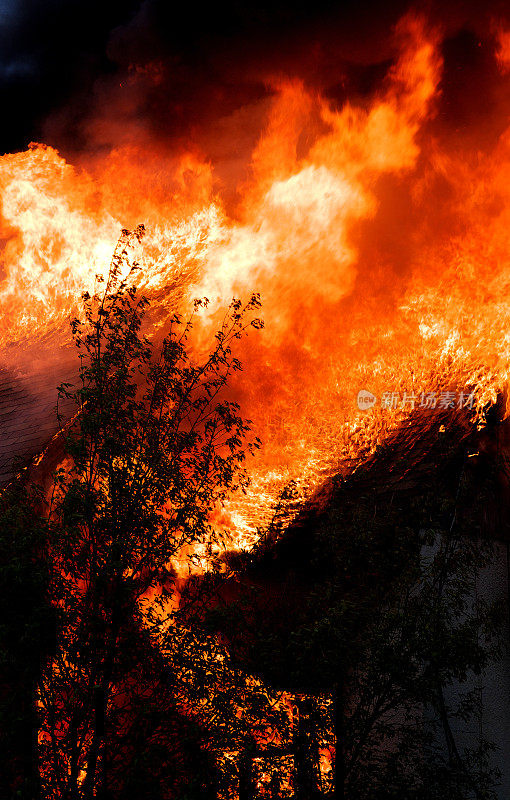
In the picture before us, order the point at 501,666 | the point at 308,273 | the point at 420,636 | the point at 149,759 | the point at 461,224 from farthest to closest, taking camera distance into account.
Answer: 1. the point at 308,273
2. the point at 461,224
3. the point at 501,666
4. the point at 420,636
5. the point at 149,759

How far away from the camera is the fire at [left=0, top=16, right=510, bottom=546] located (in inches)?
315

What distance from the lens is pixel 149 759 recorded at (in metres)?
4.03

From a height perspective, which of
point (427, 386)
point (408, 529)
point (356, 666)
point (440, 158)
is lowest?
point (356, 666)

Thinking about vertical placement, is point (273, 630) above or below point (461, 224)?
below

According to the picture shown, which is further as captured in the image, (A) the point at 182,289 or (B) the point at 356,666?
(A) the point at 182,289

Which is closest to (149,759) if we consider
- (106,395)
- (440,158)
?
(106,395)

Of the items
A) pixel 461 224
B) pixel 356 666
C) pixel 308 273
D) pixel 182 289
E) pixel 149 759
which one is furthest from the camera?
pixel 182 289

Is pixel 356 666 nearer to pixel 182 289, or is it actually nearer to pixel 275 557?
pixel 275 557

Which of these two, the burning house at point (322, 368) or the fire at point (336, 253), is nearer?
the burning house at point (322, 368)

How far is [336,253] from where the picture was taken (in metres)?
9.35

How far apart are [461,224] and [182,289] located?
4.77m

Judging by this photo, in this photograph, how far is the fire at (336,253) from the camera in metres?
8.00

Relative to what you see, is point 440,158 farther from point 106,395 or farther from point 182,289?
point 106,395

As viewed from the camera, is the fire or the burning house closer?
the burning house
